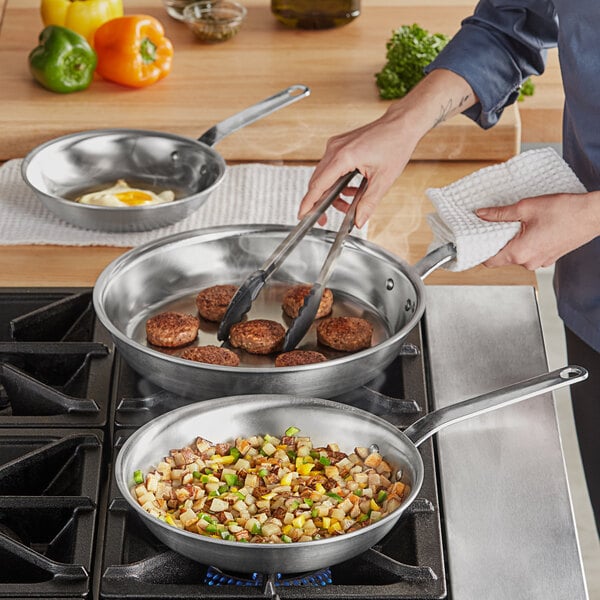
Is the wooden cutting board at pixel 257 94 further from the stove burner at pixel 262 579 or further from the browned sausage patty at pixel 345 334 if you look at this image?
the stove burner at pixel 262 579

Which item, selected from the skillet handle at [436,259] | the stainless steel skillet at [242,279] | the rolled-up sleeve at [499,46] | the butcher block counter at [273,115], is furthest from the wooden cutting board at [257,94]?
the skillet handle at [436,259]

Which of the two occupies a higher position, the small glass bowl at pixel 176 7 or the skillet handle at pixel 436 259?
the skillet handle at pixel 436 259

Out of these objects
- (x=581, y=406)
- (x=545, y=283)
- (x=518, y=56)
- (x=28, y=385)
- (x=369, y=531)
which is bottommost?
(x=545, y=283)

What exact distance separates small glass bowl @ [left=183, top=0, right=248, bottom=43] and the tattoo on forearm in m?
0.89

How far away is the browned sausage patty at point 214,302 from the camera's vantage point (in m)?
1.33

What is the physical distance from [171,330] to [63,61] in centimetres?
92

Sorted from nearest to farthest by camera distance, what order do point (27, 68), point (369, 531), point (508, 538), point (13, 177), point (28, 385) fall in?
point (369, 531)
point (508, 538)
point (28, 385)
point (13, 177)
point (27, 68)

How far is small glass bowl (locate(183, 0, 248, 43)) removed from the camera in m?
2.19

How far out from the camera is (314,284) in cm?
127

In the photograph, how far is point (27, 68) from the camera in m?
2.14

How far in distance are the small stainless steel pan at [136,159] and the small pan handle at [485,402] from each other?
745mm

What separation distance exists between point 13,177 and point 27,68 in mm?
412

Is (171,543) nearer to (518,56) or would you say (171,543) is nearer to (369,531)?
(369,531)

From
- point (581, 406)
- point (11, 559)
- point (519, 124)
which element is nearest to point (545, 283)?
point (519, 124)
